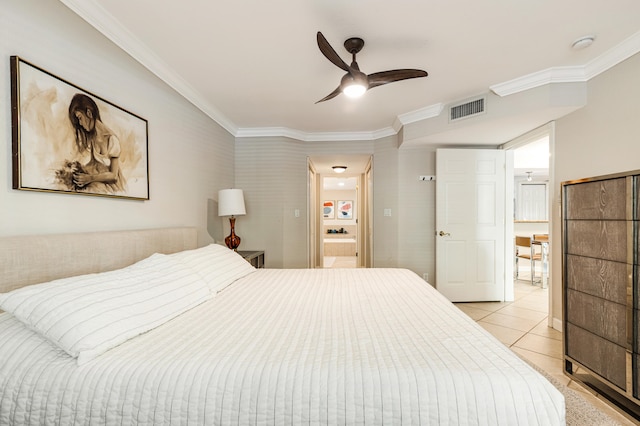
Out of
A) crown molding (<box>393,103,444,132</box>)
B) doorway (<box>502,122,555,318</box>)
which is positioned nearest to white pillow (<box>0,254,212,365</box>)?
crown molding (<box>393,103,444,132</box>)

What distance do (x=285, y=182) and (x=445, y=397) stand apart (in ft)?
12.3

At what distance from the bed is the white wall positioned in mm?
248

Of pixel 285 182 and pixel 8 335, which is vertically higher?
pixel 285 182

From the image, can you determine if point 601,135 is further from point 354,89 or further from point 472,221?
point 354,89

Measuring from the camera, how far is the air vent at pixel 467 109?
3.14m

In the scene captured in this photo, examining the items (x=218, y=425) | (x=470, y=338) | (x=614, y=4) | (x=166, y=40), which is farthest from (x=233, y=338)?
(x=614, y=4)

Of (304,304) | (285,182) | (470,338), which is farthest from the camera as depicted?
(285,182)

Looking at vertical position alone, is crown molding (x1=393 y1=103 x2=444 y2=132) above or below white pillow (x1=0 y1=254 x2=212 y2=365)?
above

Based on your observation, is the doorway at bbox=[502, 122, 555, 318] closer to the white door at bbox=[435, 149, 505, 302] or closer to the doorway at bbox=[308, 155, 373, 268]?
the white door at bbox=[435, 149, 505, 302]

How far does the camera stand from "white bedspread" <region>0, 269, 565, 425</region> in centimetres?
93

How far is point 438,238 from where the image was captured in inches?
161

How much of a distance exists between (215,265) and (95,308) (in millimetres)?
999

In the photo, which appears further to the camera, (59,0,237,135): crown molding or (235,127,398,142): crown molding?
(235,127,398,142): crown molding

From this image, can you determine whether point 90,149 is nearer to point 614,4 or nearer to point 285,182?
point 285,182
